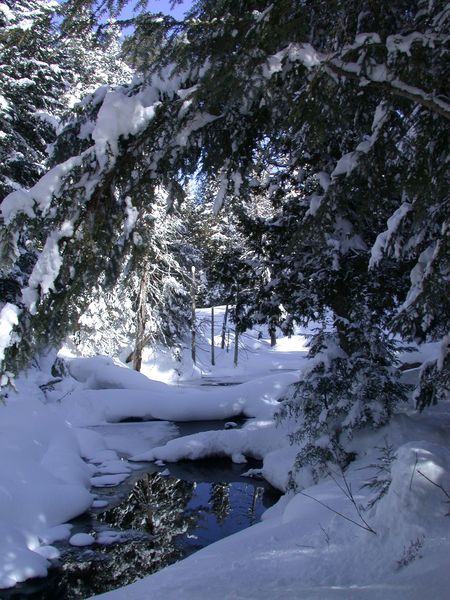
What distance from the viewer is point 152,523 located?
905cm

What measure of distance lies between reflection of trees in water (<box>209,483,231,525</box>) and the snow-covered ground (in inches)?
41.8

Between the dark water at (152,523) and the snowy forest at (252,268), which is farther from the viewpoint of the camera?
the dark water at (152,523)

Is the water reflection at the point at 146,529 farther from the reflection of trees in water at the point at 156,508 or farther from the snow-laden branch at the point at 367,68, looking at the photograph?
the snow-laden branch at the point at 367,68

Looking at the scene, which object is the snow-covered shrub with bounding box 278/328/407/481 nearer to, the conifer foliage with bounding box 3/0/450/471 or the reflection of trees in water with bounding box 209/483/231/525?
the reflection of trees in water with bounding box 209/483/231/525

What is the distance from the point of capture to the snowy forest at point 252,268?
336cm

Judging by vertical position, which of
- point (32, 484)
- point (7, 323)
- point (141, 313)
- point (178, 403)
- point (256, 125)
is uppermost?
point (256, 125)

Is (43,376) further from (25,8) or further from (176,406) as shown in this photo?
(25,8)

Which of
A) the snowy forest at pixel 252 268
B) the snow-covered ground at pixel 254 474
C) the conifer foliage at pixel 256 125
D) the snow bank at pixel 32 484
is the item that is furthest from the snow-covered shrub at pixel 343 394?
the snow bank at pixel 32 484

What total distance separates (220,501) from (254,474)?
163 cm

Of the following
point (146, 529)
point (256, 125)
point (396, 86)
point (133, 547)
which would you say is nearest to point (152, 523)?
point (146, 529)

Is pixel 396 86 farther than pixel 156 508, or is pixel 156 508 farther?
pixel 156 508

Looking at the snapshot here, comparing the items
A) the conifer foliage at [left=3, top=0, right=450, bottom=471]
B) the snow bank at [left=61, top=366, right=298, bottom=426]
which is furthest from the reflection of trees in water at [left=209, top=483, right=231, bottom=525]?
the conifer foliage at [left=3, top=0, right=450, bottom=471]

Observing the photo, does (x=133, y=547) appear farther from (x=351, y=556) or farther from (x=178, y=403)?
(x=178, y=403)

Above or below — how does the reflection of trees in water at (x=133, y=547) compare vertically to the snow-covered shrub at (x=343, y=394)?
below
